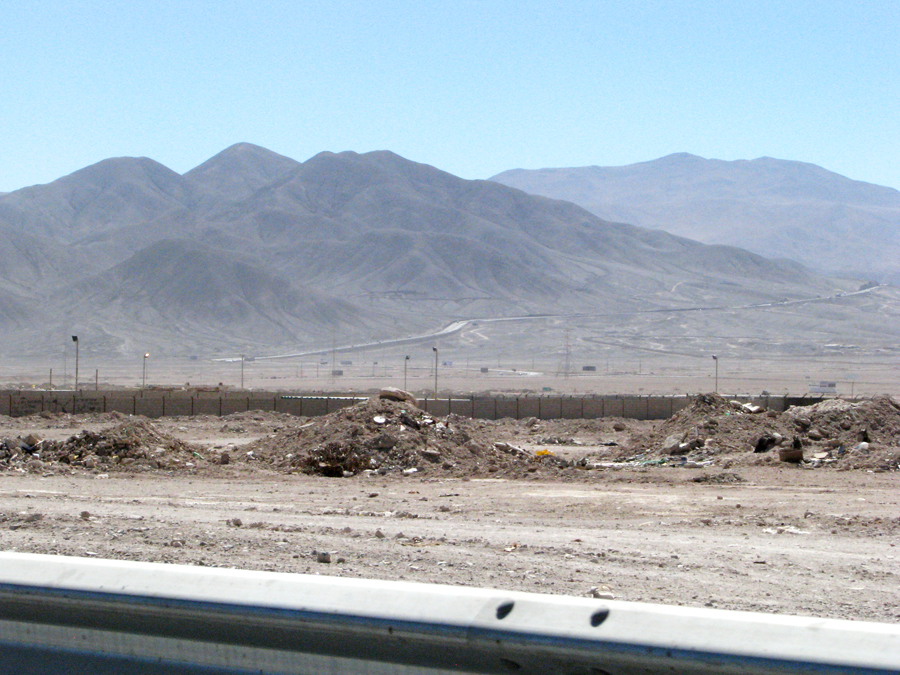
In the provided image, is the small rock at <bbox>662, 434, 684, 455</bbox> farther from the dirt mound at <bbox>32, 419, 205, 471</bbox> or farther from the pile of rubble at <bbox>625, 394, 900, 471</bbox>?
the dirt mound at <bbox>32, 419, 205, 471</bbox>

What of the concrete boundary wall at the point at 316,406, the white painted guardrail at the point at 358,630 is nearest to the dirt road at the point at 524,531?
the white painted guardrail at the point at 358,630

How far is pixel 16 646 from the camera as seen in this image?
3.17 meters

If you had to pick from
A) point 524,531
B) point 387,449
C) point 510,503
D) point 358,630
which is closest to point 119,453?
point 387,449

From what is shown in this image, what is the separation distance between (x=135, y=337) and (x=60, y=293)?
28315mm

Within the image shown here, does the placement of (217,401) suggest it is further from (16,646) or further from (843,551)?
(16,646)

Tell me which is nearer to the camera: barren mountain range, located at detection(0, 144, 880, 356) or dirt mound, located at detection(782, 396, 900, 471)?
dirt mound, located at detection(782, 396, 900, 471)

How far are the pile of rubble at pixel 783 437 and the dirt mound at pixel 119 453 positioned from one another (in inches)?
384

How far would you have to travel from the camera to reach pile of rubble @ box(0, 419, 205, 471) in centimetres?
1862

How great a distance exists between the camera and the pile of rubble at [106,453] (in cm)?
1862

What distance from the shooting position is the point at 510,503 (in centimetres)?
1427

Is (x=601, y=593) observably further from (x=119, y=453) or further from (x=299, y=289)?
(x=299, y=289)

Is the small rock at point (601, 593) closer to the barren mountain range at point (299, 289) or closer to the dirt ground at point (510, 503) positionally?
the dirt ground at point (510, 503)

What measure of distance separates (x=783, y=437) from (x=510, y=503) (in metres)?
9.90

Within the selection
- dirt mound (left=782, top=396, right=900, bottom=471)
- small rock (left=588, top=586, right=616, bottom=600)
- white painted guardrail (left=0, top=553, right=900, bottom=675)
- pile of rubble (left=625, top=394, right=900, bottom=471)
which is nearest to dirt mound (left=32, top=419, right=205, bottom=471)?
pile of rubble (left=625, top=394, right=900, bottom=471)
